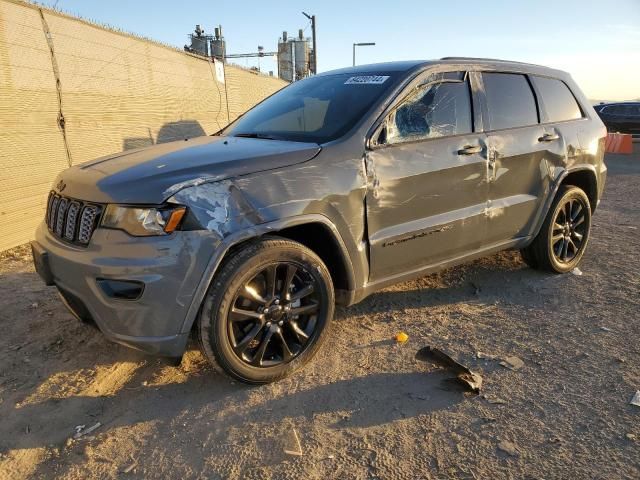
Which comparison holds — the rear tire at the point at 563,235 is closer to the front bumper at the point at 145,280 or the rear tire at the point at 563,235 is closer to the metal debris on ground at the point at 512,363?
the metal debris on ground at the point at 512,363

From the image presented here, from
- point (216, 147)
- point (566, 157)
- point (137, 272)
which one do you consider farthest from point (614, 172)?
point (137, 272)

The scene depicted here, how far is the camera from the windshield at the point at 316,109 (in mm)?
3229

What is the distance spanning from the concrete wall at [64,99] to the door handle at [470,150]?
16.0 feet

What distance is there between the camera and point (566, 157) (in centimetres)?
432

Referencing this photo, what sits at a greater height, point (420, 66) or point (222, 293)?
point (420, 66)

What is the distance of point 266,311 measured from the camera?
2.81 metres

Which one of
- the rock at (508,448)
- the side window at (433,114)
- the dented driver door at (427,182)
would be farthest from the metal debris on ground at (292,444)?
the side window at (433,114)

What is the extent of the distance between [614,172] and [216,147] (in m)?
12.6

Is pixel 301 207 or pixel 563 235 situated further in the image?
pixel 563 235

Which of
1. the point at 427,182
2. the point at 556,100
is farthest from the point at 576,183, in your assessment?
the point at 427,182

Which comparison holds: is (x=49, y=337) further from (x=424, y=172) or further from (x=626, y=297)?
(x=626, y=297)

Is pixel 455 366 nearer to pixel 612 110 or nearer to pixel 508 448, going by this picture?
pixel 508 448

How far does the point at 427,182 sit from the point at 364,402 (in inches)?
57.7

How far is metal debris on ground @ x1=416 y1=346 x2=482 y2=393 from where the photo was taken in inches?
110
